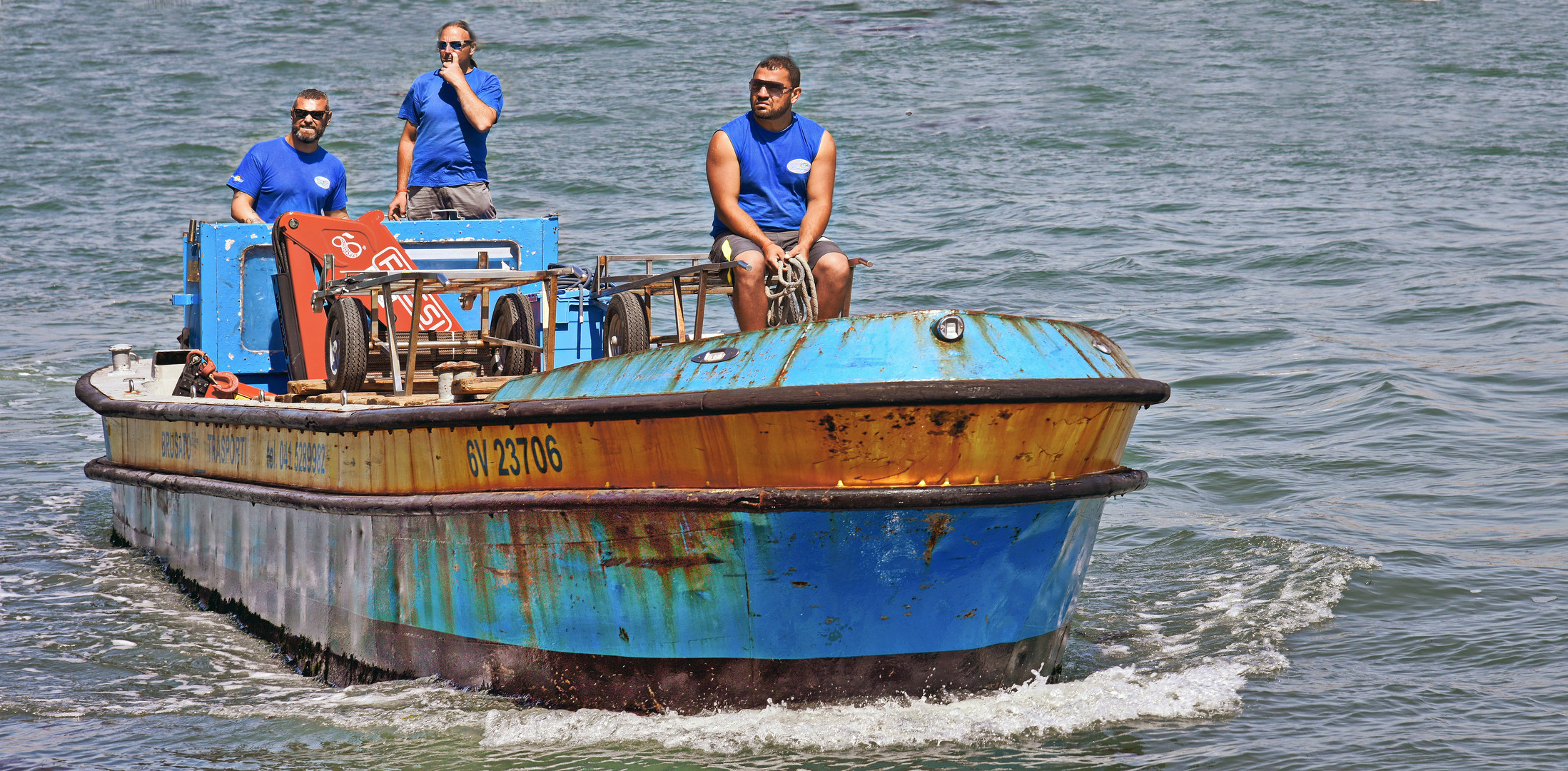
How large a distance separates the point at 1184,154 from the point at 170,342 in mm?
13172

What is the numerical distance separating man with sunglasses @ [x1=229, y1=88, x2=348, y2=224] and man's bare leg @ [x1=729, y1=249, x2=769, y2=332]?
135 inches

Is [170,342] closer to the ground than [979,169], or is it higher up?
closer to the ground

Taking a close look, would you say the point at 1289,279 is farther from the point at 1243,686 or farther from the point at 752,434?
the point at 752,434

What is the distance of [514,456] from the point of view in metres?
4.78

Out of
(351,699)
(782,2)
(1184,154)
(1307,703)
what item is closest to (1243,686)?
(1307,703)

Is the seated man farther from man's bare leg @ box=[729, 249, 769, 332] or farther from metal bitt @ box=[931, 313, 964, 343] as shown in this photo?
metal bitt @ box=[931, 313, 964, 343]

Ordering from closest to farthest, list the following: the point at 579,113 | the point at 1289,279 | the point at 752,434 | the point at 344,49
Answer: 1. the point at 752,434
2. the point at 1289,279
3. the point at 579,113
4. the point at 344,49

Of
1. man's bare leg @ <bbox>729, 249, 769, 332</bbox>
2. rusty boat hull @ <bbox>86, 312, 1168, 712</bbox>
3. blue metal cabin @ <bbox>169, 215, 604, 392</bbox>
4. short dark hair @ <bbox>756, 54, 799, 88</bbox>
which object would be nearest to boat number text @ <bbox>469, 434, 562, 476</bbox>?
rusty boat hull @ <bbox>86, 312, 1168, 712</bbox>

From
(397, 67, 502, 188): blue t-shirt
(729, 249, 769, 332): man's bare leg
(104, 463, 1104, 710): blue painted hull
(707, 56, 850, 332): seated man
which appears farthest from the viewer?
(397, 67, 502, 188): blue t-shirt

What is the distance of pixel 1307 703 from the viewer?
5000 mm

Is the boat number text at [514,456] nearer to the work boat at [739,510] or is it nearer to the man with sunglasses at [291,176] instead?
the work boat at [739,510]

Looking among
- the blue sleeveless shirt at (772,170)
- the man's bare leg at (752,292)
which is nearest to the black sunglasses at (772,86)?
the blue sleeveless shirt at (772,170)

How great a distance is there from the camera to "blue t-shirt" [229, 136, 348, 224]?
7.66m

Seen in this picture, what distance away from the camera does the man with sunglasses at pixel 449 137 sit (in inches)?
302
